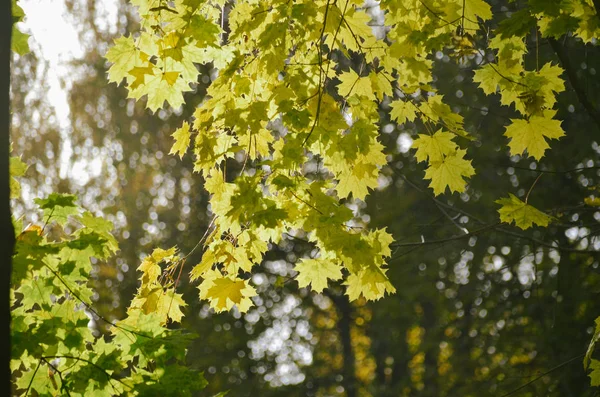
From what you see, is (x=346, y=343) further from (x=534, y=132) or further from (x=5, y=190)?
(x=5, y=190)

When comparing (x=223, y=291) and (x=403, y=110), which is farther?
(x=403, y=110)

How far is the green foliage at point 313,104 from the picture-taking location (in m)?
3.08

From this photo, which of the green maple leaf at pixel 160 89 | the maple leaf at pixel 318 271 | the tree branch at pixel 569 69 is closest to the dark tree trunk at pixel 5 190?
the green maple leaf at pixel 160 89

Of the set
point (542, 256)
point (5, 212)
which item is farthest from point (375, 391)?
point (5, 212)

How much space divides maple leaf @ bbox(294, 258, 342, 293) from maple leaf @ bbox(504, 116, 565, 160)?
1.10 metres

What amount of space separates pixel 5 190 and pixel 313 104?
194 cm

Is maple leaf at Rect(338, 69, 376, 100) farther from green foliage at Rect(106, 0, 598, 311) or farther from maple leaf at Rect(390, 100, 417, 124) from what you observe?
maple leaf at Rect(390, 100, 417, 124)

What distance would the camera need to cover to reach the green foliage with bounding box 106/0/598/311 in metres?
3.08

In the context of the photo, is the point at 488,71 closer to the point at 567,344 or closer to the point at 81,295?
the point at 81,295

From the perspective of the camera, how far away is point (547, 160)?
883 centimetres

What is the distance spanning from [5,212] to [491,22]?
25.2ft

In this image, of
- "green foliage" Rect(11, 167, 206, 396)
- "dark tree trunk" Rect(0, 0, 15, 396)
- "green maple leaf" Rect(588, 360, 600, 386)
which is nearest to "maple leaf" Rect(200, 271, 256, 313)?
"green foliage" Rect(11, 167, 206, 396)

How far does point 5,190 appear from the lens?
1521 millimetres

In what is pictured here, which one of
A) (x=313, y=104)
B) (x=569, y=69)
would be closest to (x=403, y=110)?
(x=313, y=104)
